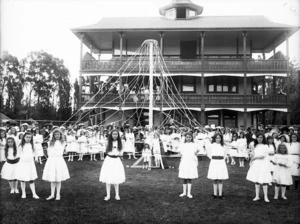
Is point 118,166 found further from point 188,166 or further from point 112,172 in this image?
point 188,166

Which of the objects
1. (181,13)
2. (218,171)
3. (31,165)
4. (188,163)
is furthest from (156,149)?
A: (181,13)

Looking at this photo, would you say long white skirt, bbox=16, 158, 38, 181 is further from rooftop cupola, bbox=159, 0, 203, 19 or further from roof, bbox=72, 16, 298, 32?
rooftop cupola, bbox=159, 0, 203, 19

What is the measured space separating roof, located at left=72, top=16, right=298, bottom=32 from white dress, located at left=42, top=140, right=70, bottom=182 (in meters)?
16.2

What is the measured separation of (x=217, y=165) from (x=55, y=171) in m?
3.87

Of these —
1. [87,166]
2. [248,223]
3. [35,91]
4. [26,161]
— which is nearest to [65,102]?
[35,91]

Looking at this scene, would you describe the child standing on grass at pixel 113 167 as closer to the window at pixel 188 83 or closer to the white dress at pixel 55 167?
the white dress at pixel 55 167

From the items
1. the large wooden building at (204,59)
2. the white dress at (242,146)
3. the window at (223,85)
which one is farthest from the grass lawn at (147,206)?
the window at (223,85)

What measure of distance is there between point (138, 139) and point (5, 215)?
10.5m

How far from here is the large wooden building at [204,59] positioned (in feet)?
68.7

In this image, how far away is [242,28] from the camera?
20688mm

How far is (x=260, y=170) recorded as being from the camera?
656 centimetres

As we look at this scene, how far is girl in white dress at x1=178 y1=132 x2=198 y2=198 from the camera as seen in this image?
6.92 metres

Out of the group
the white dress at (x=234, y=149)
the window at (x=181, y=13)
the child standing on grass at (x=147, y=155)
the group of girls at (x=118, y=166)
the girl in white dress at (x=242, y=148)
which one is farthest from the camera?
the window at (x=181, y=13)

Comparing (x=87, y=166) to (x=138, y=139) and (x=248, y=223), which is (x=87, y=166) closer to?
(x=138, y=139)
